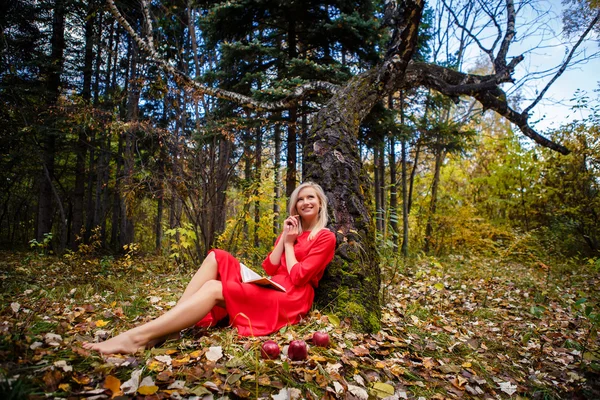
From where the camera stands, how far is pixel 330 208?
3.39 m

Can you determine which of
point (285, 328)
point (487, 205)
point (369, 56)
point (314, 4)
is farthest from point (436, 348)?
point (487, 205)

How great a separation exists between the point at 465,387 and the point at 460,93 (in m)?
4.70

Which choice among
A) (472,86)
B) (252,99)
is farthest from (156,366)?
(472,86)

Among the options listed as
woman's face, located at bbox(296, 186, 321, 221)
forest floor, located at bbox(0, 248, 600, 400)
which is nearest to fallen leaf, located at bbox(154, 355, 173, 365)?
forest floor, located at bbox(0, 248, 600, 400)

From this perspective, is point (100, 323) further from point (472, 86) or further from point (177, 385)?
point (472, 86)

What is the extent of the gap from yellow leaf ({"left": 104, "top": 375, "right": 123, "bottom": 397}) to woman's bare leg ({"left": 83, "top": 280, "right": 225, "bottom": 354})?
0.46 metres

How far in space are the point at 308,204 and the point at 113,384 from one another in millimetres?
1985

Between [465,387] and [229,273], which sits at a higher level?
[229,273]

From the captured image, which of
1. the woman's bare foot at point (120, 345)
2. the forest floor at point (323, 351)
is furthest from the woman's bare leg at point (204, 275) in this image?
the woman's bare foot at point (120, 345)

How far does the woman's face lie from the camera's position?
3.05 meters

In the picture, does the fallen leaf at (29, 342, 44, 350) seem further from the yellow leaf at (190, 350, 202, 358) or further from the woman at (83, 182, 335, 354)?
the yellow leaf at (190, 350, 202, 358)

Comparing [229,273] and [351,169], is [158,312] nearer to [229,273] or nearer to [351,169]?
[229,273]

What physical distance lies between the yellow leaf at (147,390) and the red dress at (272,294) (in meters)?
0.85

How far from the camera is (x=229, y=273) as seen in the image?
8.50ft
